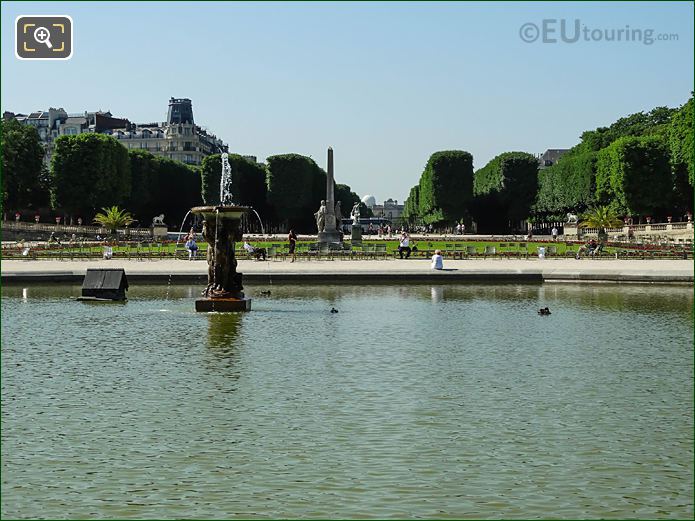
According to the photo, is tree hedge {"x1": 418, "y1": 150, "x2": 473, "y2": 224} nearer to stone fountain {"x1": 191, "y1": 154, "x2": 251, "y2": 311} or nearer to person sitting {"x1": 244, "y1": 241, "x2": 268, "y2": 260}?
person sitting {"x1": 244, "y1": 241, "x2": 268, "y2": 260}

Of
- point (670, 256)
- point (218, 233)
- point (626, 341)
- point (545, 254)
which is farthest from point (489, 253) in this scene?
point (626, 341)

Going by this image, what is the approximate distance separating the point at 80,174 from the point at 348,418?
81.9 metres

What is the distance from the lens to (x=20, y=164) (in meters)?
89.7

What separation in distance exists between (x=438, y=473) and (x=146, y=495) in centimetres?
283

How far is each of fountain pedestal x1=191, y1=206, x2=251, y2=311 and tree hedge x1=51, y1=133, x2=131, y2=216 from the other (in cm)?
6709

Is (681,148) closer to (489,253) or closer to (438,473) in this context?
(489,253)

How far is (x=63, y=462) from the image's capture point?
9.87m

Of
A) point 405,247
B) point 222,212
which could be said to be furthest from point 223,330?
point 405,247

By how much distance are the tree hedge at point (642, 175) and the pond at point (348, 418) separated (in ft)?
208

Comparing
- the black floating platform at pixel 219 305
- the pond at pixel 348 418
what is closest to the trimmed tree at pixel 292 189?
the black floating platform at pixel 219 305

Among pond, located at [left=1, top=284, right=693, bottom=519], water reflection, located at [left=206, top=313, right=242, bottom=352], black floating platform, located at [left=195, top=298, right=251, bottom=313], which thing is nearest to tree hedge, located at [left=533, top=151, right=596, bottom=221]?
black floating platform, located at [left=195, top=298, right=251, bottom=313]

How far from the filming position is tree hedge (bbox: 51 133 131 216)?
89062 mm

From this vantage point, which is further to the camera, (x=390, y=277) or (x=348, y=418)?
(x=390, y=277)

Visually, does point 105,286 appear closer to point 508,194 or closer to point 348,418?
point 348,418
